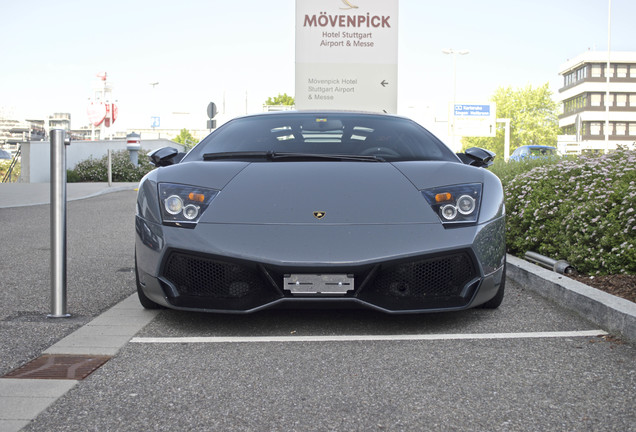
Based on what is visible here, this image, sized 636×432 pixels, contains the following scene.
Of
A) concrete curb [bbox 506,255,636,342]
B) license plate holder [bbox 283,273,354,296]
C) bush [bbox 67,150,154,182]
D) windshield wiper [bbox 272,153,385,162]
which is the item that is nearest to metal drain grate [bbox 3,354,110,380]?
license plate holder [bbox 283,273,354,296]

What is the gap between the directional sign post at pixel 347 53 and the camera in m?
11.8

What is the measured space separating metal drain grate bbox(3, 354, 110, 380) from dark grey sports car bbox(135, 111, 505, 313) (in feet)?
2.05

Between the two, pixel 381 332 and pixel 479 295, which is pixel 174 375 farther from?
pixel 479 295

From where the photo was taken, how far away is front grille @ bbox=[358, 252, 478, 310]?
364cm

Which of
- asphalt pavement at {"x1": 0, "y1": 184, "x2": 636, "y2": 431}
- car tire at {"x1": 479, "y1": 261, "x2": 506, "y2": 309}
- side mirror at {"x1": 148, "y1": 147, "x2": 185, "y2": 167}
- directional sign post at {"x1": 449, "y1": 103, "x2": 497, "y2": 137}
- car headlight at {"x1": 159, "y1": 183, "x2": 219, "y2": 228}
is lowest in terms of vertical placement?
asphalt pavement at {"x1": 0, "y1": 184, "x2": 636, "y2": 431}

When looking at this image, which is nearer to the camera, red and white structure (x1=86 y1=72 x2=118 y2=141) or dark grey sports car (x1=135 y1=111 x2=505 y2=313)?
dark grey sports car (x1=135 y1=111 x2=505 y2=313)

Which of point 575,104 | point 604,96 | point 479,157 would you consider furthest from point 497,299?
point 575,104

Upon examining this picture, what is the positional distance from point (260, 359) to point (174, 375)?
427mm

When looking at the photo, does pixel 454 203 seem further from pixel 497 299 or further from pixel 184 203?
pixel 184 203

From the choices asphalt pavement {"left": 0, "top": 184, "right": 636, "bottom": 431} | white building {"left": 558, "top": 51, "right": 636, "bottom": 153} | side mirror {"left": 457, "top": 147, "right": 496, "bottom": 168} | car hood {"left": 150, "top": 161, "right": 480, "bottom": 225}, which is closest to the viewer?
asphalt pavement {"left": 0, "top": 184, "right": 636, "bottom": 431}

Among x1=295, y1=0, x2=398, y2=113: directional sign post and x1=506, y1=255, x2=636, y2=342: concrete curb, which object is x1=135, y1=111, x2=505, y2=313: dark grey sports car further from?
x1=295, y1=0, x2=398, y2=113: directional sign post

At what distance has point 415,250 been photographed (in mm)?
3584

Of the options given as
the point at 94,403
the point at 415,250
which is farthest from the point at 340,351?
the point at 94,403

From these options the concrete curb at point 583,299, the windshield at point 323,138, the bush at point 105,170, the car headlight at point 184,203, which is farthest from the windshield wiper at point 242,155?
the bush at point 105,170
